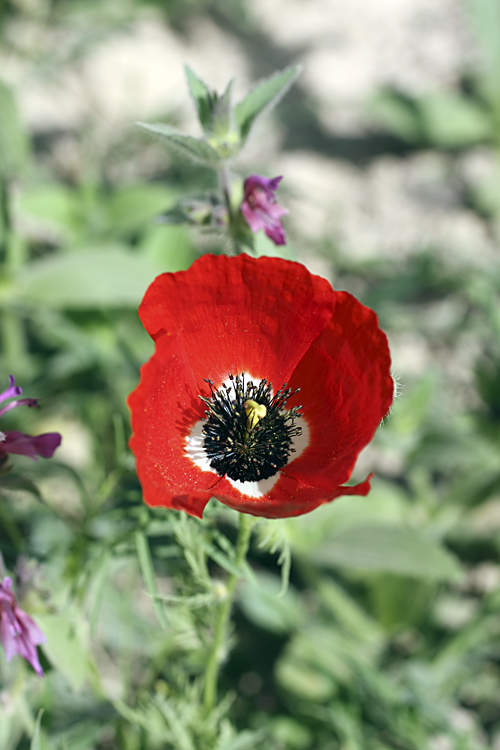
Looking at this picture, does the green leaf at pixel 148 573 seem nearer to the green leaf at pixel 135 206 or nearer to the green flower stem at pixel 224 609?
the green flower stem at pixel 224 609

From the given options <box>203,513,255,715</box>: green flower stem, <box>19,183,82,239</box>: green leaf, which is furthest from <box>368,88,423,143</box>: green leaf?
<box>203,513,255,715</box>: green flower stem

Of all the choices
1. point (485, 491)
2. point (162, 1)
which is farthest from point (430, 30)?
point (485, 491)

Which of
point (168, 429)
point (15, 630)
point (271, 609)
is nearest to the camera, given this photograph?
point (15, 630)

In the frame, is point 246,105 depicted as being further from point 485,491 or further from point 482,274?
point 482,274

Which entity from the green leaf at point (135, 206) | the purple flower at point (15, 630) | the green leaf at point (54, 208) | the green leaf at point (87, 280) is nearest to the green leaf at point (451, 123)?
the green leaf at point (135, 206)

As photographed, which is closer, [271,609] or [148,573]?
[148,573]

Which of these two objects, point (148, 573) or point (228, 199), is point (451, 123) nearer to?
point (228, 199)

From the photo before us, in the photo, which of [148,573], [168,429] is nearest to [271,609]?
[148,573]
